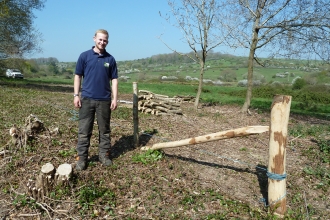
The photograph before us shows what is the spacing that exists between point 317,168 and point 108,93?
15.6 feet

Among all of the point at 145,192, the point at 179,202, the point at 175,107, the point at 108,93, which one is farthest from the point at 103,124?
the point at 175,107

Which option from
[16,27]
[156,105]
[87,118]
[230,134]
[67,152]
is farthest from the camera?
[16,27]

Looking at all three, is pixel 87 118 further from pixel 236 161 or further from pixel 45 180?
pixel 236 161

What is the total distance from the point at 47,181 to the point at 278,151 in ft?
10.8

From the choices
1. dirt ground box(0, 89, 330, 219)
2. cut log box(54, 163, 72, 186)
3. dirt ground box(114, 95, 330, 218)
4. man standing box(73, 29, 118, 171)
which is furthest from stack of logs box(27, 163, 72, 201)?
dirt ground box(114, 95, 330, 218)

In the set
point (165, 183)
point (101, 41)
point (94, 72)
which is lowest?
point (165, 183)

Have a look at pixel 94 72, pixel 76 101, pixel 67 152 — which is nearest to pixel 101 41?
pixel 94 72

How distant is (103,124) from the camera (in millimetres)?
5141

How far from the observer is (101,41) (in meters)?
4.74

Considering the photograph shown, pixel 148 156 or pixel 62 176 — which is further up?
pixel 62 176

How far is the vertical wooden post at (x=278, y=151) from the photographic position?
13.0 feet

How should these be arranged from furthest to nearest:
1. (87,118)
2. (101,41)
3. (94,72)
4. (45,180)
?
(87,118), (94,72), (101,41), (45,180)

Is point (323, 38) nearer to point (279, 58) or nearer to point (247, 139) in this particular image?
point (279, 58)

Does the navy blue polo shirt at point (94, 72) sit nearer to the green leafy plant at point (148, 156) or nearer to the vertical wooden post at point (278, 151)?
the green leafy plant at point (148, 156)
